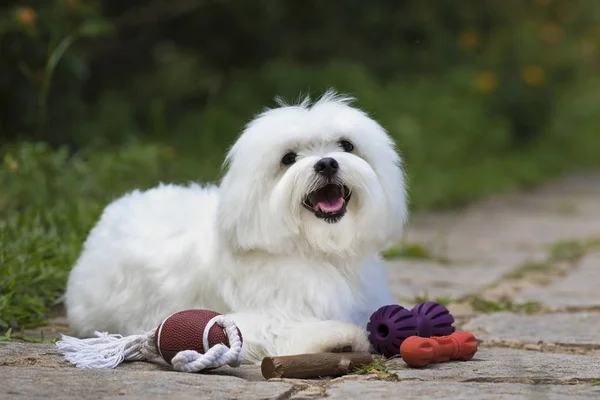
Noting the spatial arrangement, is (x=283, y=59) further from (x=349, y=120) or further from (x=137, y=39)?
(x=349, y=120)

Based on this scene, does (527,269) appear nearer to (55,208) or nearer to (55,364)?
(55,208)

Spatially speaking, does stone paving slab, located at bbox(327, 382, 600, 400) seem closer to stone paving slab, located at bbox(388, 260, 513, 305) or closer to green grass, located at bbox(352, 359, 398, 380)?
green grass, located at bbox(352, 359, 398, 380)

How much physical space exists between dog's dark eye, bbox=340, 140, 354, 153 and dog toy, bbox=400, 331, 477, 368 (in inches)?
27.2

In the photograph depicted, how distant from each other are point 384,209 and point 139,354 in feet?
3.05

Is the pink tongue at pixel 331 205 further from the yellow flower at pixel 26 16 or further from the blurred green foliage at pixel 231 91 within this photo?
the yellow flower at pixel 26 16

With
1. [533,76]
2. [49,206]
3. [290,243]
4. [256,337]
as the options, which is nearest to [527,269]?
[49,206]

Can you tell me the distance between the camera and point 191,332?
10.4 feet

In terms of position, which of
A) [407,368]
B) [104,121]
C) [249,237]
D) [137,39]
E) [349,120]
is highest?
[137,39]

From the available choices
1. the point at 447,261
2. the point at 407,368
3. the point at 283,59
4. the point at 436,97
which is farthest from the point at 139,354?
the point at 436,97

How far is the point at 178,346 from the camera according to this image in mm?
3146

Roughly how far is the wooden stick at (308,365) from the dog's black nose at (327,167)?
60 cm

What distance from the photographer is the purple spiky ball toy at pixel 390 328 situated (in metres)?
3.36

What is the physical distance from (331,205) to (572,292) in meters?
2.15

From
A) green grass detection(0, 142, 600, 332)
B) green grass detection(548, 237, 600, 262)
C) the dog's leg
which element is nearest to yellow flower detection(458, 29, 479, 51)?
green grass detection(0, 142, 600, 332)
